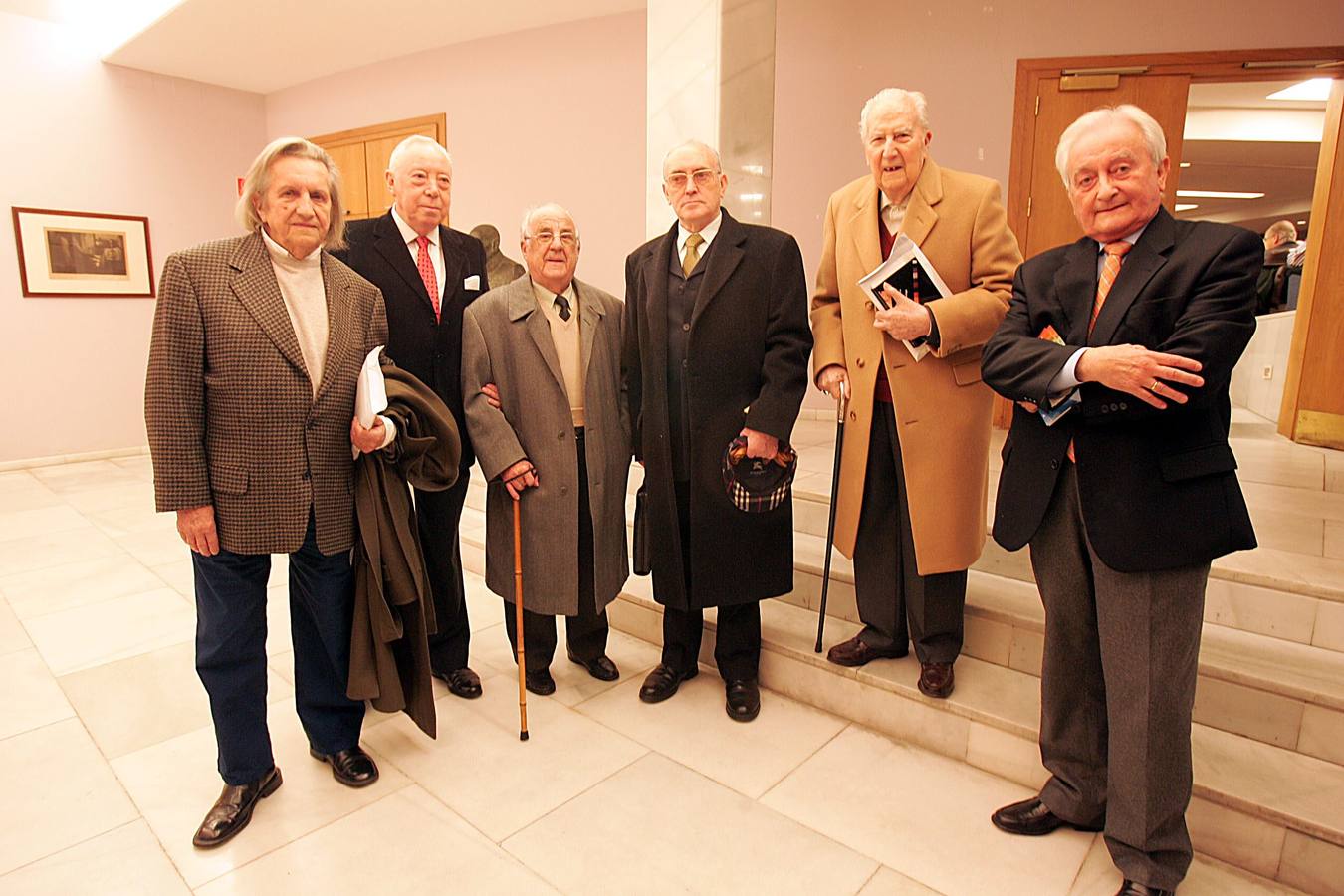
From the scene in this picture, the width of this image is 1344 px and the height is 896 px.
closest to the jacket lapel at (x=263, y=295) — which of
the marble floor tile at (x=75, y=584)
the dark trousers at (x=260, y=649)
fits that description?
the dark trousers at (x=260, y=649)

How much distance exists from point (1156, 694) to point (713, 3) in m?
3.53

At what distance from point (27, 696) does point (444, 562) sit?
5.28 ft

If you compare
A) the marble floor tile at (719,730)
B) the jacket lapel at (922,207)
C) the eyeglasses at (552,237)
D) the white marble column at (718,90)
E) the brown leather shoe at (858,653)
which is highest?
the white marble column at (718,90)

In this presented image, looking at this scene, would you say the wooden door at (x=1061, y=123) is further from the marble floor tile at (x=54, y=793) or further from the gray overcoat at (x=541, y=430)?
the marble floor tile at (x=54, y=793)

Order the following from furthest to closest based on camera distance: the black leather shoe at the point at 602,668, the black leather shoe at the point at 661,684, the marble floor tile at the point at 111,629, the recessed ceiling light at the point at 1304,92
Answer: the recessed ceiling light at the point at 1304,92 → the marble floor tile at the point at 111,629 → the black leather shoe at the point at 602,668 → the black leather shoe at the point at 661,684

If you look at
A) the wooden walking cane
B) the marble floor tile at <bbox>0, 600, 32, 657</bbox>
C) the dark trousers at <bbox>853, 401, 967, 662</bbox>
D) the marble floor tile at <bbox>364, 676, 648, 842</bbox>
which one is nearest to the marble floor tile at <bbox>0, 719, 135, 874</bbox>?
the marble floor tile at <bbox>364, 676, 648, 842</bbox>

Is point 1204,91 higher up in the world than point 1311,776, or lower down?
higher up

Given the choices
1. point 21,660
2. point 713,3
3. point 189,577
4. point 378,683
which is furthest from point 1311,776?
point 189,577

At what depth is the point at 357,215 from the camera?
7406 millimetres

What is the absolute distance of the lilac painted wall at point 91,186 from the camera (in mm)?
6207

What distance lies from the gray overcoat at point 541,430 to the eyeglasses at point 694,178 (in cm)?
48

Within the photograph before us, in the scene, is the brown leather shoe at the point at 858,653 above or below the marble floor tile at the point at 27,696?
above

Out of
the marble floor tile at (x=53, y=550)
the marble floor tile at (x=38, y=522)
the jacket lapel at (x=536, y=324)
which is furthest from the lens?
the marble floor tile at (x=38, y=522)

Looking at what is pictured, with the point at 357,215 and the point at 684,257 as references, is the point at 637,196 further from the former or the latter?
the point at 684,257
